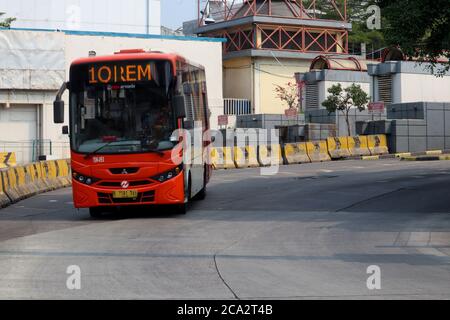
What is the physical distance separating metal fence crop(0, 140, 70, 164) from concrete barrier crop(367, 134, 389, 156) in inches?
727

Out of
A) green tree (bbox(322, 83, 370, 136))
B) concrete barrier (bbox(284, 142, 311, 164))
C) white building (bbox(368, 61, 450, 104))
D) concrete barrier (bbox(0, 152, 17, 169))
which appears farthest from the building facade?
concrete barrier (bbox(0, 152, 17, 169))

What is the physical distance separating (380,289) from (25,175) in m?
17.5

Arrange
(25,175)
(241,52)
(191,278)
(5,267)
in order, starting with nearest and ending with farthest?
(191,278), (5,267), (25,175), (241,52)

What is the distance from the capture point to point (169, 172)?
17.5 meters

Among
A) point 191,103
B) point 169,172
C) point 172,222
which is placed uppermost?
point 191,103

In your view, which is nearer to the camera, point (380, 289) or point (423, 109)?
point (380, 289)

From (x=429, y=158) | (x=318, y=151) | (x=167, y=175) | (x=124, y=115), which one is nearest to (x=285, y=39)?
(x=318, y=151)

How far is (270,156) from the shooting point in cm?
3797

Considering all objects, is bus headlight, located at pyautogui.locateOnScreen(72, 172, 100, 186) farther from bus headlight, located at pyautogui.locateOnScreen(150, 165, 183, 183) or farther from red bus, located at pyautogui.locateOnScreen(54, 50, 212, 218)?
bus headlight, located at pyautogui.locateOnScreen(150, 165, 183, 183)

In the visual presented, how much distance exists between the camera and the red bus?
17391mm

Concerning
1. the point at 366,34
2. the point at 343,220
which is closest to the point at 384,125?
the point at 343,220

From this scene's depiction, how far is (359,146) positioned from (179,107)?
974 inches

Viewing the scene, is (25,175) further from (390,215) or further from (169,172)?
(390,215)
